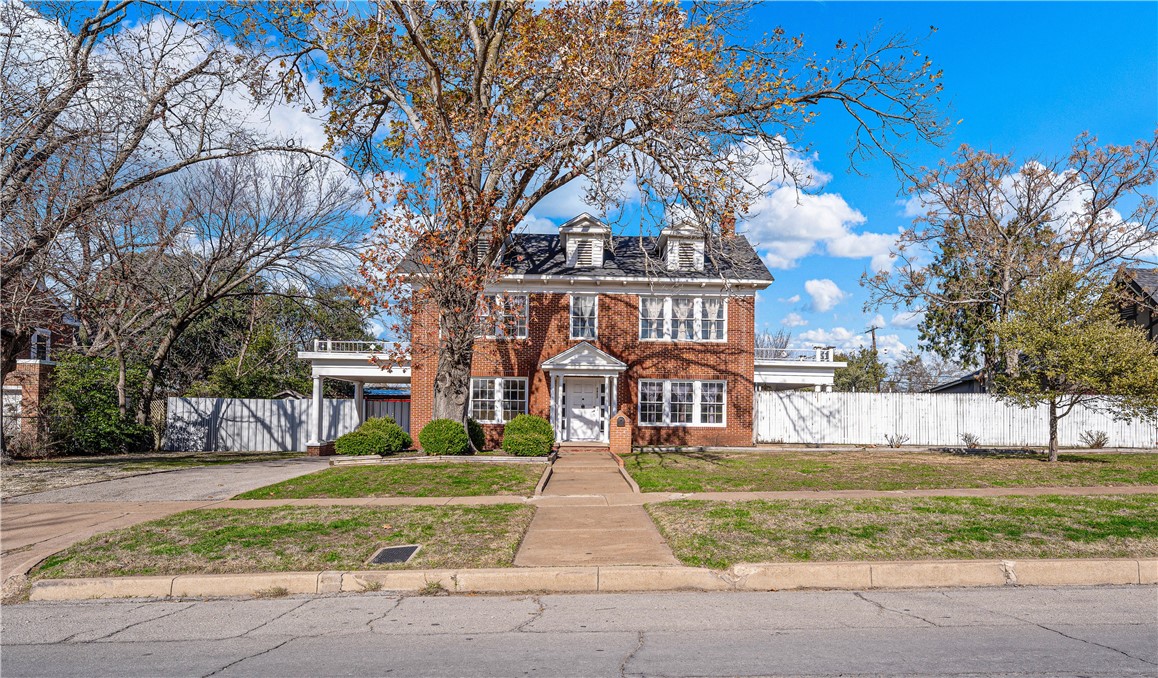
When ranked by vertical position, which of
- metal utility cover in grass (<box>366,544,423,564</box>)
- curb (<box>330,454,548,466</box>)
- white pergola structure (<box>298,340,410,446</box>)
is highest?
white pergola structure (<box>298,340,410,446</box>)

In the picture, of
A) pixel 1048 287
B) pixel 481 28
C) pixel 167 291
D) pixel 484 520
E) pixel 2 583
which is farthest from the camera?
pixel 167 291

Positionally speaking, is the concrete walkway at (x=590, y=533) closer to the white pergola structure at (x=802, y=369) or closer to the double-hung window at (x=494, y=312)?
the double-hung window at (x=494, y=312)

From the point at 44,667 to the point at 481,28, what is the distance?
52.5 feet

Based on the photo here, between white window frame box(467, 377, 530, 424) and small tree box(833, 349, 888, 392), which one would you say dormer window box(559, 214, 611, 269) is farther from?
small tree box(833, 349, 888, 392)

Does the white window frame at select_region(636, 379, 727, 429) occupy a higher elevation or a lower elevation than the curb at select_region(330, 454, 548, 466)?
higher

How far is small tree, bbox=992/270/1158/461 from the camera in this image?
696 inches

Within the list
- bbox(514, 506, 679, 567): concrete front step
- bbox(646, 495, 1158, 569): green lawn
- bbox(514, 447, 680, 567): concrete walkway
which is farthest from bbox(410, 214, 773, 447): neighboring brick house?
bbox(646, 495, 1158, 569): green lawn

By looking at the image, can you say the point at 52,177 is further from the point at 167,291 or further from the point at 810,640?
the point at 810,640

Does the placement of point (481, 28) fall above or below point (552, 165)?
above

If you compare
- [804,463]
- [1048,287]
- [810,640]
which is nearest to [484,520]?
[810,640]

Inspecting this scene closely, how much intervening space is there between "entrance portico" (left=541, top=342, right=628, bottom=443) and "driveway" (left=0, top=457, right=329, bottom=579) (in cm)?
853

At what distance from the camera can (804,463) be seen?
58.9 ft

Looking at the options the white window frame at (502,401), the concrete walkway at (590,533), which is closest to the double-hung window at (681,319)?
the white window frame at (502,401)

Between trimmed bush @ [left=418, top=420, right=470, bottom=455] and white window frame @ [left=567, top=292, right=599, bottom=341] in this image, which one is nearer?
Answer: trimmed bush @ [left=418, top=420, right=470, bottom=455]
